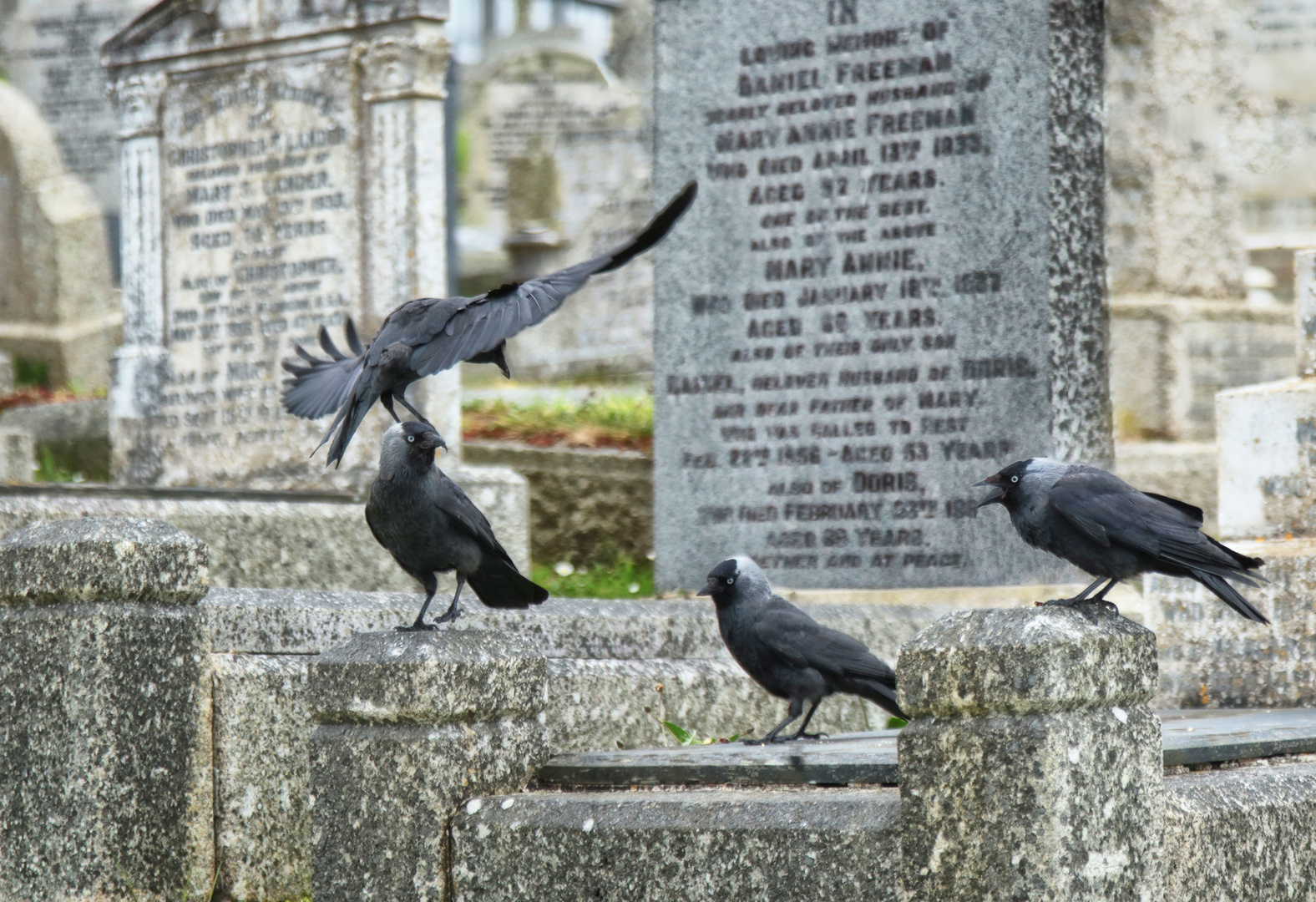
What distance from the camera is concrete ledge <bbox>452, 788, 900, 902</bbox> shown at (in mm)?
3232

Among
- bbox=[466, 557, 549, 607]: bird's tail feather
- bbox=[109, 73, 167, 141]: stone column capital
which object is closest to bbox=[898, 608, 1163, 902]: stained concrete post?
bbox=[466, 557, 549, 607]: bird's tail feather

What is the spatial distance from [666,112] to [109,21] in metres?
12.7

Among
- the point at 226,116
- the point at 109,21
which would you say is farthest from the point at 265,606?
the point at 109,21

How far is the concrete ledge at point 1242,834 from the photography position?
3252 mm

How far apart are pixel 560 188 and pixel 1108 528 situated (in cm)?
1901

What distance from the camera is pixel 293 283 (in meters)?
7.98

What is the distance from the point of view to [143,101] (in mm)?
8547

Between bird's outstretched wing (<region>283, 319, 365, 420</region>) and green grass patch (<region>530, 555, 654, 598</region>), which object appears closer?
bird's outstretched wing (<region>283, 319, 365, 420</region>)

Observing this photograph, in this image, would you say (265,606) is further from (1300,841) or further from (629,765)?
(1300,841)

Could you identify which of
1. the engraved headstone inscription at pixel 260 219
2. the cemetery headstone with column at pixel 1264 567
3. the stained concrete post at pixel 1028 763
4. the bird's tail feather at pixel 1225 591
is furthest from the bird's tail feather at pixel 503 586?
the engraved headstone inscription at pixel 260 219

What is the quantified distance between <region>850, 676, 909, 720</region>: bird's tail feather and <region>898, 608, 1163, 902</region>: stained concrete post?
1.14 m

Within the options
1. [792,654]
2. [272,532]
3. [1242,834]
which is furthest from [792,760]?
[272,532]

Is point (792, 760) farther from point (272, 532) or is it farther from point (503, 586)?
point (272, 532)

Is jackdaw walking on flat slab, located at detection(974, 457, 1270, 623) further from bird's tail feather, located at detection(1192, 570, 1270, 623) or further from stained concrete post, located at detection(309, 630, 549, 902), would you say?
stained concrete post, located at detection(309, 630, 549, 902)
